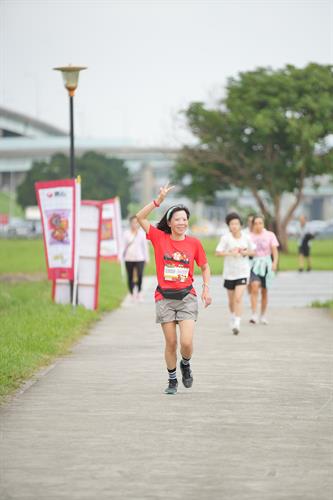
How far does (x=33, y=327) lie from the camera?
51.4ft

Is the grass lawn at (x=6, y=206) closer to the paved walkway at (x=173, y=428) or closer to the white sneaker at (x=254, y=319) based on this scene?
the white sneaker at (x=254, y=319)

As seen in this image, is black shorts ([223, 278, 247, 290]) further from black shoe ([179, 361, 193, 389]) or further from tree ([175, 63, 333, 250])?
tree ([175, 63, 333, 250])

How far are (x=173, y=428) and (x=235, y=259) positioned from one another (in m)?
8.12

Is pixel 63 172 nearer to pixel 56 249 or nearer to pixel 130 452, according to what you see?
pixel 56 249

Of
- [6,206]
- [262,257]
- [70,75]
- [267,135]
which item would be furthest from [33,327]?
[6,206]

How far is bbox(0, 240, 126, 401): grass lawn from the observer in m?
11.8

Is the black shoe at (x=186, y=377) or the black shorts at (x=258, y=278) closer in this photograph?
the black shoe at (x=186, y=377)

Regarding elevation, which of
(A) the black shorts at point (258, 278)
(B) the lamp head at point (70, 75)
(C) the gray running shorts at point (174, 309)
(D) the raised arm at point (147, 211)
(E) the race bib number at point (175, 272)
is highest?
(B) the lamp head at point (70, 75)

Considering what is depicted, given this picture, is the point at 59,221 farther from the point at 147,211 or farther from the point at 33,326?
the point at 147,211

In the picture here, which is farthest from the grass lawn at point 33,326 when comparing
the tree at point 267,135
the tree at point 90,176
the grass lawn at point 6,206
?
the grass lawn at point 6,206

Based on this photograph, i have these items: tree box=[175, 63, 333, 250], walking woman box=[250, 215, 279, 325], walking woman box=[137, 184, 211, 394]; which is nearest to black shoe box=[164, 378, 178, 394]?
walking woman box=[137, 184, 211, 394]

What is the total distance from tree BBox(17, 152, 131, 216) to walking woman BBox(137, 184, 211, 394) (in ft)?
352

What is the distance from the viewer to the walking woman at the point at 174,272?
1024 centimetres

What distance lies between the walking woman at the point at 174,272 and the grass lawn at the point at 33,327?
140 centimetres
